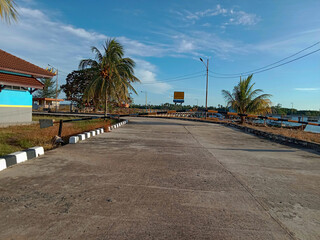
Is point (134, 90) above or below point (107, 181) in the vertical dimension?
above

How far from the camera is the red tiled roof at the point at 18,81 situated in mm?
11484

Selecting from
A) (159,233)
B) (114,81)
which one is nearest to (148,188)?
(159,233)

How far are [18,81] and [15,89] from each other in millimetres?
1176

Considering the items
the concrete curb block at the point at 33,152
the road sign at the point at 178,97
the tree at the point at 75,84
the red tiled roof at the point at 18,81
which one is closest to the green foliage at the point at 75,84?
A: the tree at the point at 75,84

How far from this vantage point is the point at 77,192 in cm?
320

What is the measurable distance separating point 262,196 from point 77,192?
2.71 meters

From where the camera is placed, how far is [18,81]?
12234 millimetres

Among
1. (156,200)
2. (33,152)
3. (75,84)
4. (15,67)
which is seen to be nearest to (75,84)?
(75,84)

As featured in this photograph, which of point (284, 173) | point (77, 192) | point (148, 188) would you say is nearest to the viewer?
point (77, 192)

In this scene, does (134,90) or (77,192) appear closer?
(77,192)

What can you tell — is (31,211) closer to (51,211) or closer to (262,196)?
(51,211)

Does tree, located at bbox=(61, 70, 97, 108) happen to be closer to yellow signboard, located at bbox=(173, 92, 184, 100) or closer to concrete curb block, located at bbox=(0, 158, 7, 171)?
yellow signboard, located at bbox=(173, 92, 184, 100)

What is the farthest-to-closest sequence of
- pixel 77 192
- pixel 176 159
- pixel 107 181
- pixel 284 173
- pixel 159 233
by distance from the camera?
1. pixel 176 159
2. pixel 284 173
3. pixel 107 181
4. pixel 77 192
5. pixel 159 233

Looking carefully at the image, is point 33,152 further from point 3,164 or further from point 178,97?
point 178,97
